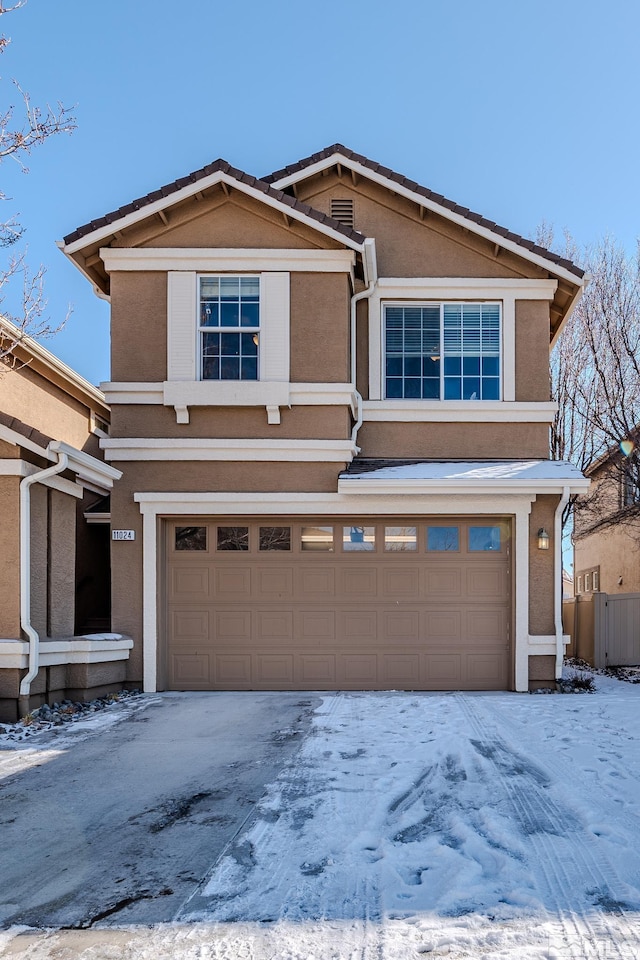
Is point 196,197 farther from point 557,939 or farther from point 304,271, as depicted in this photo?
point 557,939

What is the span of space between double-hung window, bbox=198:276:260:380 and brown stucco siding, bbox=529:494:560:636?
4302 mm

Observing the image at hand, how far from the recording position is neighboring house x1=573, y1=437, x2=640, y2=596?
45.5 feet

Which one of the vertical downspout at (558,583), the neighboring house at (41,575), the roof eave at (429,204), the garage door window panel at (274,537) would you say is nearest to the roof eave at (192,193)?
the roof eave at (429,204)

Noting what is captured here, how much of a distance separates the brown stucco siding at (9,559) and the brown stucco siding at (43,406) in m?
3.92

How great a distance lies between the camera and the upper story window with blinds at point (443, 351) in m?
10.9

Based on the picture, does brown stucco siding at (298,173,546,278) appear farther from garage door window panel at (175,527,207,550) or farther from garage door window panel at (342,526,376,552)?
garage door window panel at (175,527,207,550)

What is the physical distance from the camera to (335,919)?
138 inches

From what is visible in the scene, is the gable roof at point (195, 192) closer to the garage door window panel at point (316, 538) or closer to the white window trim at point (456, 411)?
the white window trim at point (456, 411)

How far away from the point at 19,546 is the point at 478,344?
683 centimetres

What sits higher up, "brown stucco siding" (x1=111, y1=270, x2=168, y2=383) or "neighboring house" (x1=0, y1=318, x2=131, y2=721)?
"brown stucco siding" (x1=111, y1=270, x2=168, y2=383)

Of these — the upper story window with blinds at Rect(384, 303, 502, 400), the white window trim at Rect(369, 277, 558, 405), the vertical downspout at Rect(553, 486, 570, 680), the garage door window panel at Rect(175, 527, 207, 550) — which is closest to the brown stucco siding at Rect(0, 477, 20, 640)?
the garage door window panel at Rect(175, 527, 207, 550)

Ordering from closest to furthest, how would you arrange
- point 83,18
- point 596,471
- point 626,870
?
point 626,870, point 83,18, point 596,471

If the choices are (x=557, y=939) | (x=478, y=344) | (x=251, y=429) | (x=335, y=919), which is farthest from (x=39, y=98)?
(x=557, y=939)

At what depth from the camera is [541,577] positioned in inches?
→ 399
